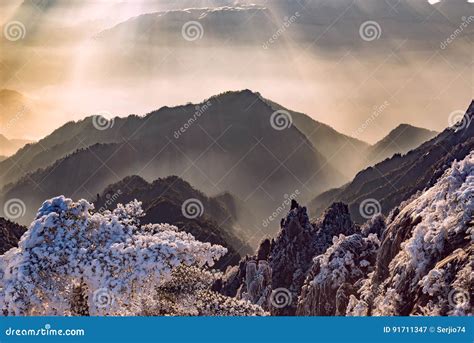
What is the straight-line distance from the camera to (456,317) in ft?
50.0

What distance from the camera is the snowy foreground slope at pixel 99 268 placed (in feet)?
52.2

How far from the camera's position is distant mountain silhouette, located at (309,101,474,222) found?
5822cm

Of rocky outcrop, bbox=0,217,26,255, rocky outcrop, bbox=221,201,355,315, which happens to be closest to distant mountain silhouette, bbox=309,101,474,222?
rocky outcrop, bbox=221,201,355,315

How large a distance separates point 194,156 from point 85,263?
3426 centimetres

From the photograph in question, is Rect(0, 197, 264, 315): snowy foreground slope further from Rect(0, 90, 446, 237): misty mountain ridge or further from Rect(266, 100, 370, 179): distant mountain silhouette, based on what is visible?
Rect(0, 90, 446, 237): misty mountain ridge

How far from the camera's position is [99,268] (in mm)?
15914

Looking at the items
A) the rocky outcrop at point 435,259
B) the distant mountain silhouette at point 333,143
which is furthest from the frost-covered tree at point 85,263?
the distant mountain silhouette at point 333,143

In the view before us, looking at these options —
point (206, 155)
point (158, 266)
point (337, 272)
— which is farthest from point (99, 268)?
point (206, 155)

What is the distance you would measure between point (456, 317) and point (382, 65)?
2430 cm

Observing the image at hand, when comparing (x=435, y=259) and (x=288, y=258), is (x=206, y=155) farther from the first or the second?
(x=435, y=259)

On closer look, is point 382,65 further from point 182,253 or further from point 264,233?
point 182,253

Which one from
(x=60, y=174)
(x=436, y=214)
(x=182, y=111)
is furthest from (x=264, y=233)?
(x=436, y=214)

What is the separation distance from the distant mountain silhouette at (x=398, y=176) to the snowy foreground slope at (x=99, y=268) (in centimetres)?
3873

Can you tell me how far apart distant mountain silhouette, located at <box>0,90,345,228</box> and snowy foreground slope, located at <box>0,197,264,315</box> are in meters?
26.5
